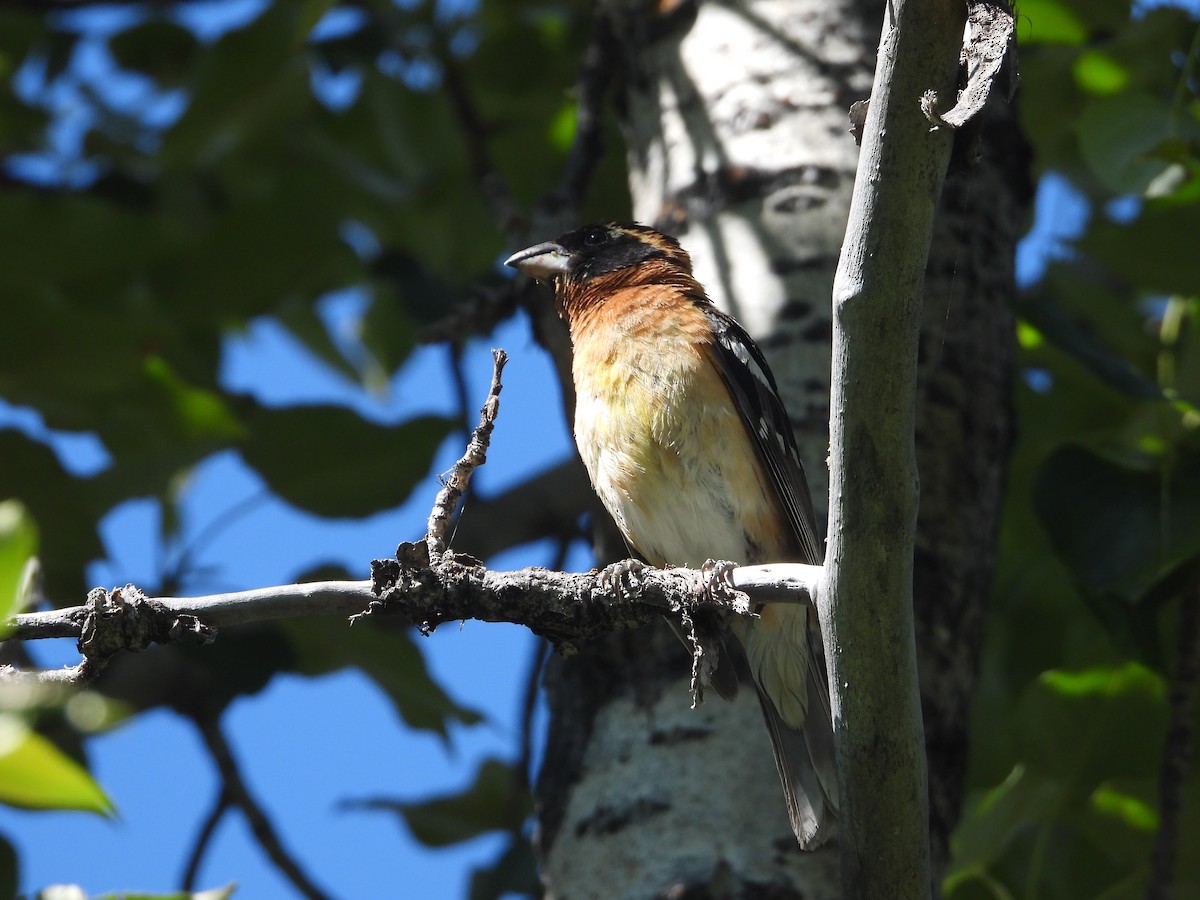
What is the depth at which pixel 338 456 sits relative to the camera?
4.88 metres

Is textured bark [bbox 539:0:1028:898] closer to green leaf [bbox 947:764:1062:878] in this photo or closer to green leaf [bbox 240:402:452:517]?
green leaf [bbox 947:764:1062:878]

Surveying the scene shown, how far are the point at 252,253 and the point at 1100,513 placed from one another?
358cm

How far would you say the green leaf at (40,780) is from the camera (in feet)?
4.12

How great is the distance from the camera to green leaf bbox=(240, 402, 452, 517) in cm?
481

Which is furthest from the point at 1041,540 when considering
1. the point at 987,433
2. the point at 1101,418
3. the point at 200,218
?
the point at 200,218

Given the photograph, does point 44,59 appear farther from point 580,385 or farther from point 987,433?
point 987,433

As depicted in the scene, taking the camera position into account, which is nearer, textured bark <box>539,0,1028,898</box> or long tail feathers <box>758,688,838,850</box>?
long tail feathers <box>758,688,838,850</box>

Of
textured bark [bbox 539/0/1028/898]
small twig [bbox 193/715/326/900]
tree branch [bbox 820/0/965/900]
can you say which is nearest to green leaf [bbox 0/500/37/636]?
tree branch [bbox 820/0/965/900]

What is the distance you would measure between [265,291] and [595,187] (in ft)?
5.32

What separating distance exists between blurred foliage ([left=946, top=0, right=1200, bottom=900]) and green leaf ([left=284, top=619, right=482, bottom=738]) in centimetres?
190

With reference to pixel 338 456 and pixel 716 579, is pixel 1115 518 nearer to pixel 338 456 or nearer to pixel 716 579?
pixel 716 579

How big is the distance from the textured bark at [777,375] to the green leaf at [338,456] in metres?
1.12

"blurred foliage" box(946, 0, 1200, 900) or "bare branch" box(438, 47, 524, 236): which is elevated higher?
"bare branch" box(438, 47, 524, 236)

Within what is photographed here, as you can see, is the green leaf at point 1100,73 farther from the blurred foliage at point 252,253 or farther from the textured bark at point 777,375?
the blurred foliage at point 252,253
